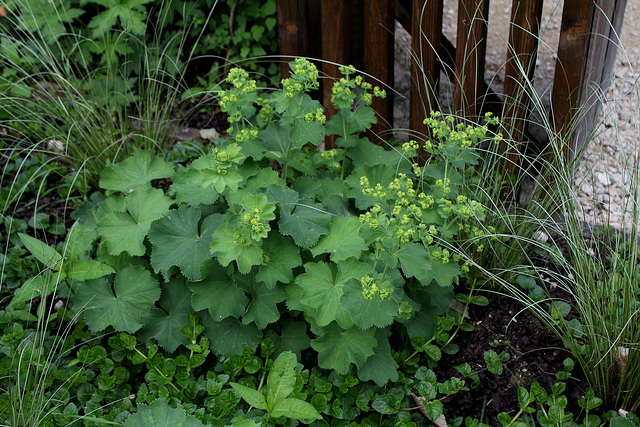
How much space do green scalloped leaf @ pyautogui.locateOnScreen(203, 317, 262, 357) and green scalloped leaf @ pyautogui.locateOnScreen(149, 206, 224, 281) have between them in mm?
268

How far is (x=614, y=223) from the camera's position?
2.95 m

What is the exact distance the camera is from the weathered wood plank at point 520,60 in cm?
258

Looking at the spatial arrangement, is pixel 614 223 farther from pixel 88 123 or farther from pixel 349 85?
pixel 88 123

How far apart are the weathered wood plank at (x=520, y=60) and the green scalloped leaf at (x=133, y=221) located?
1.47 meters

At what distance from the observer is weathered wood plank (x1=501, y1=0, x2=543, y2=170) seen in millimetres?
2582

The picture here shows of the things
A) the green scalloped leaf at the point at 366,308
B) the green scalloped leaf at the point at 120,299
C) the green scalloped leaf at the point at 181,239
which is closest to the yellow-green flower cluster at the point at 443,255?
the green scalloped leaf at the point at 366,308

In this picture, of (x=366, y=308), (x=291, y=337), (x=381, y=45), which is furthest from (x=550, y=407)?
(x=381, y=45)

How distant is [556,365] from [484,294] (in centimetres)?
43

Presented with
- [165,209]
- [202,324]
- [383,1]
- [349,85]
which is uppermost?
[383,1]

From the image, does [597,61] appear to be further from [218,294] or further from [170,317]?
[170,317]

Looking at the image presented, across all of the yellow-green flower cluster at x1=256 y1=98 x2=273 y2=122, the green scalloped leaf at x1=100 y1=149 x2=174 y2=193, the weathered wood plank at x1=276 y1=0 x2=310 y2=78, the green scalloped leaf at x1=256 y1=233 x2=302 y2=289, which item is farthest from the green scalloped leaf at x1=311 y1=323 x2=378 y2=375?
the weathered wood plank at x1=276 y1=0 x2=310 y2=78

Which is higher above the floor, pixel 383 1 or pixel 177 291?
pixel 383 1

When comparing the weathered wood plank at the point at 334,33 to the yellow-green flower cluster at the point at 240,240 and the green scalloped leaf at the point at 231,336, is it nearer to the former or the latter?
the yellow-green flower cluster at the point at 240,240

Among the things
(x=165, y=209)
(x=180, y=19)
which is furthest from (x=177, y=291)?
(x=180, y=19)
